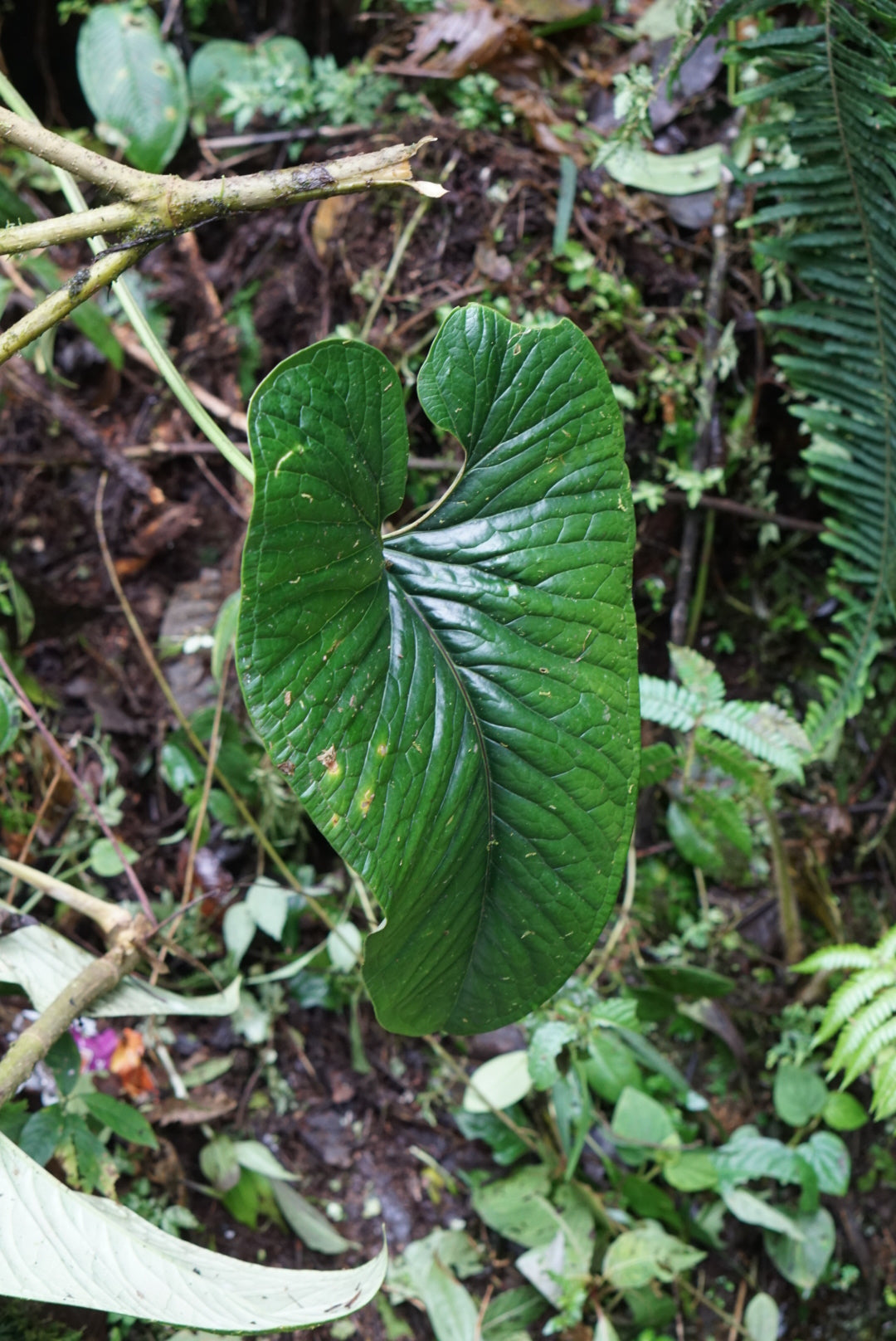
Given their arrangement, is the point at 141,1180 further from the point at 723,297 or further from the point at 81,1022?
the point at 723,297

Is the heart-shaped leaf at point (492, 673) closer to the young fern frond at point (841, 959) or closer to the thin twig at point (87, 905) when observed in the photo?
the thin twig at point (87, 905)

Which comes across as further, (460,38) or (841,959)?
(460,38)

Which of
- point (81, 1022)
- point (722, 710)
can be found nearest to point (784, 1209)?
point (722, 710)

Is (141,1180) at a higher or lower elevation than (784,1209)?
higher

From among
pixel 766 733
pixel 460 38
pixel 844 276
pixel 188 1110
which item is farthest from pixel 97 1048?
pixel 460 38

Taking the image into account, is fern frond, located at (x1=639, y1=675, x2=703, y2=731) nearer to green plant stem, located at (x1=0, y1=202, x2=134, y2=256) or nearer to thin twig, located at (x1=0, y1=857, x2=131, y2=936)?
thin twig, located at (x1=0, y1=857, x2=131, y2=936)

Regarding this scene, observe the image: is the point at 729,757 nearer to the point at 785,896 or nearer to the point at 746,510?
the point at 785,896

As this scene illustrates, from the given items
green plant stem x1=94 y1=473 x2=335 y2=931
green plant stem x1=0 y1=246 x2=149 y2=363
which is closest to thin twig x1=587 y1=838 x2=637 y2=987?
green plant stem x1=94 y1=473 x2=335 y2=931
